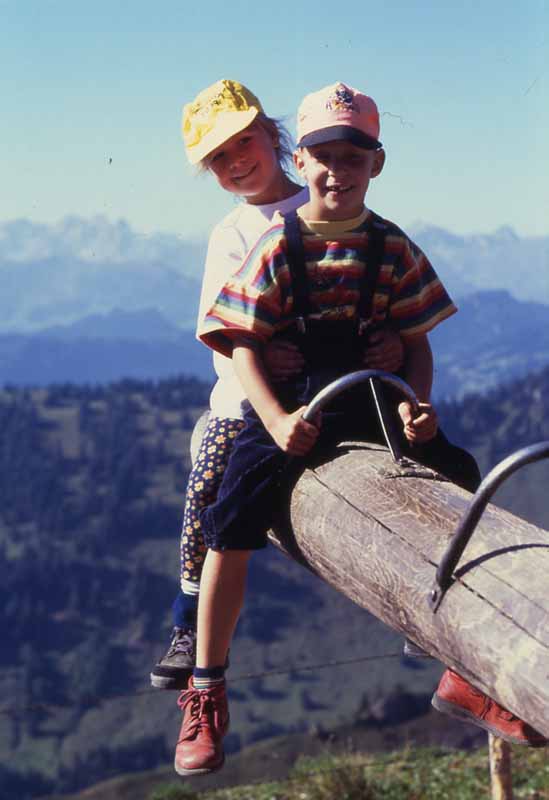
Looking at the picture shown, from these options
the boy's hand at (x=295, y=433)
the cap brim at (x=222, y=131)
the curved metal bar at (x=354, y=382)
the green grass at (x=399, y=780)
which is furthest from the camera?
the green grass at (x=399, y=780)

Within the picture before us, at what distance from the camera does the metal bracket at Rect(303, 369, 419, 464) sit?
144 inches

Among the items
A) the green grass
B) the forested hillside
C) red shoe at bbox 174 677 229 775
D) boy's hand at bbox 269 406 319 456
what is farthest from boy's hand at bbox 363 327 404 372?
the forested hillside

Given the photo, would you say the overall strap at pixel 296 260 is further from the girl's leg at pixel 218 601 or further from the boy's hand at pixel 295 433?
the girl's leg at pixel 218 601

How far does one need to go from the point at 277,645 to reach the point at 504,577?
146442mm

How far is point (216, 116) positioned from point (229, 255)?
0.53 metres

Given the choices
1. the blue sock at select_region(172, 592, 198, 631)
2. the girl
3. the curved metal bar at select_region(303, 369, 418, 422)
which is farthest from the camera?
the blue sock at select_region(172, 592, 198, 631)

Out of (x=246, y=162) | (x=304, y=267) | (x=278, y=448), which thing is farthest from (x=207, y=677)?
(x=246, y=162)

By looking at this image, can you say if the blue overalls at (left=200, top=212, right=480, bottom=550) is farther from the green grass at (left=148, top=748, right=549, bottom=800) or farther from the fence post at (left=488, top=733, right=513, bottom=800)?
the green grass at (left=148, top=748, right=549, bottom=800)

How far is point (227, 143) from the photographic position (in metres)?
4.57

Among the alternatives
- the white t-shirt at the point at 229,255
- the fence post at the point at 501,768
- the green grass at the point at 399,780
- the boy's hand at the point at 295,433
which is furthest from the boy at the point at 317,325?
the green grass at the point at 399,780

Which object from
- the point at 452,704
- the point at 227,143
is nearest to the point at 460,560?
the point at 452,704

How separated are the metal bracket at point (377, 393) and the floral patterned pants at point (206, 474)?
20.2 inches

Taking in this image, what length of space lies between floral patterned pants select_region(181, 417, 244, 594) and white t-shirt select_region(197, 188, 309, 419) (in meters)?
0.07

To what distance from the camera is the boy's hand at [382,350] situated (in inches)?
163
